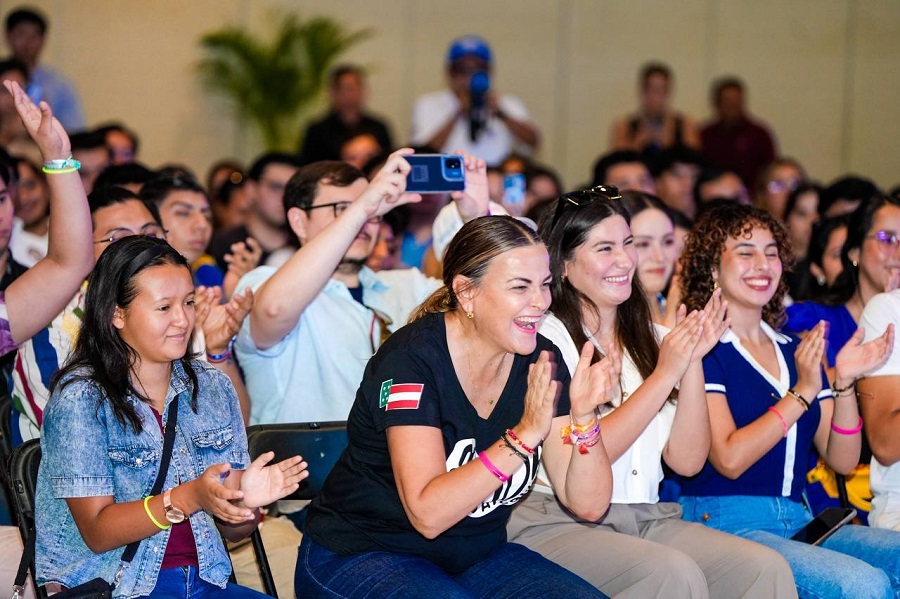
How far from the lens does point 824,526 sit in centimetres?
335

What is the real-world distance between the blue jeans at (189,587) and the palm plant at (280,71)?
254 inches

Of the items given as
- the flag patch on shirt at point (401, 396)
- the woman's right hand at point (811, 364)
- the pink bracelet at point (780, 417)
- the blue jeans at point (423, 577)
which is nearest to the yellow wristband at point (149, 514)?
the blue jeans at point (423, 577)

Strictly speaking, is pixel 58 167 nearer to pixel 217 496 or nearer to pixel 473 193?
pixel 217 496

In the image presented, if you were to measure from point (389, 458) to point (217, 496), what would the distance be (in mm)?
521

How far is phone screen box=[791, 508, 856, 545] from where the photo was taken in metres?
3.34

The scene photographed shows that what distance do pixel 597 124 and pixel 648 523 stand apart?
693 centimetres

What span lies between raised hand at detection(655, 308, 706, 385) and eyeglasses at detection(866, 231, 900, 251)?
1.28m

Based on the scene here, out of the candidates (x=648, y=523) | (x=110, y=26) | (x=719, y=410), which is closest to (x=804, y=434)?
(x=719, y=410)

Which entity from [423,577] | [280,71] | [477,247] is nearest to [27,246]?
[477,247]

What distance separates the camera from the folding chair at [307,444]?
3.15 meters

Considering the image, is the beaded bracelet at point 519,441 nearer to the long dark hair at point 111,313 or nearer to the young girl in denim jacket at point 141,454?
the young girl in denim jacket at point 141,454

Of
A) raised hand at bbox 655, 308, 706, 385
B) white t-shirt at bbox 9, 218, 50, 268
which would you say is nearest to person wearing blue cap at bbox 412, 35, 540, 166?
white t-shirt at bbox 9, 218, 50, 268

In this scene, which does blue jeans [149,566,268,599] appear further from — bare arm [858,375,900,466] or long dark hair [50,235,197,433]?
bare arm [858,375,900,466]

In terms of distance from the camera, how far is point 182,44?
9062 mm
